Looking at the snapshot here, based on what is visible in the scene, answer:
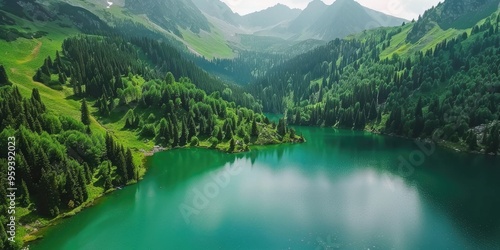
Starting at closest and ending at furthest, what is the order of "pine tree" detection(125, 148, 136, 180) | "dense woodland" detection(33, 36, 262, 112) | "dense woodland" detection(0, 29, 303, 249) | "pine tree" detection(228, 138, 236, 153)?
"dense woodland" detection(0, 29, 303, 249) < "pine tree" detection(125, 148, 136, 180) < "pine tree" detection(228, 138, 236, 153) < "dense woodland" detection(33, 36, 262, 112)

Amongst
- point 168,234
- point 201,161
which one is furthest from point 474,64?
point 168,234

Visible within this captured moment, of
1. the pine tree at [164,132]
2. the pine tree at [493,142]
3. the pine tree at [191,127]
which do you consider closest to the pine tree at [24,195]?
the pine tree at [164,132]

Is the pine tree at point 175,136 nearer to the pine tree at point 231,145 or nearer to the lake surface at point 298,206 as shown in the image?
the lake surface at point 298,206

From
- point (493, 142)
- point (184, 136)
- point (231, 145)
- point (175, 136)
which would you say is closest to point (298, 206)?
point (231, 145)

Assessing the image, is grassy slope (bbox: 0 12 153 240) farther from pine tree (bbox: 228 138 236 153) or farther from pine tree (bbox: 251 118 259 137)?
pine tree (bbox: 251 118 259 137)

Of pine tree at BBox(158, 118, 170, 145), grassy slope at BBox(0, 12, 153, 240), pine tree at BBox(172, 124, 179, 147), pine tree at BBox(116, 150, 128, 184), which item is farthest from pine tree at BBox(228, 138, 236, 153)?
pine tree at BBox(116, 150, 128, 184)

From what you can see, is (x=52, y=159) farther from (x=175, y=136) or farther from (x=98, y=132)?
(x=175, y=136)

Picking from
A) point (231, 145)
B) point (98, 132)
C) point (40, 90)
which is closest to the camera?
point (98, 132)

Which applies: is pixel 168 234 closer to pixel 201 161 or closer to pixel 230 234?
pixel 230 234
